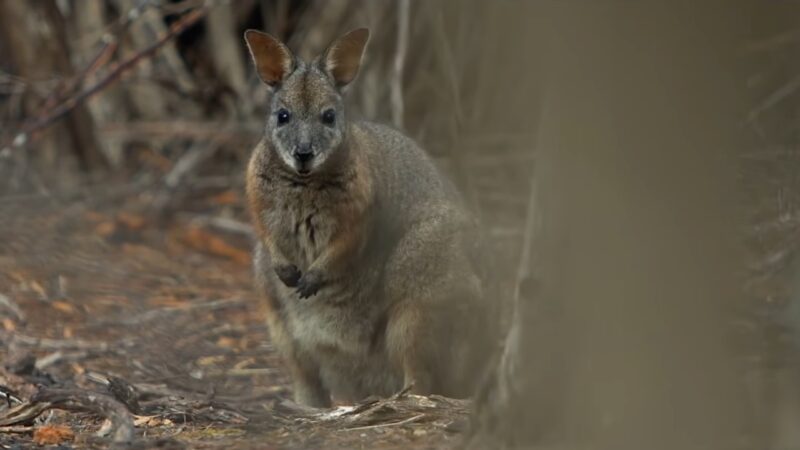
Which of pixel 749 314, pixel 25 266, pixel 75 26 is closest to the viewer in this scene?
pixel 749 314

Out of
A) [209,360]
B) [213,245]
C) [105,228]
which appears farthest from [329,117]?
[105,228]

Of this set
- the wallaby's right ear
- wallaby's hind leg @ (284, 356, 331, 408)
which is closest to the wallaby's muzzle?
the wallaby's right ear

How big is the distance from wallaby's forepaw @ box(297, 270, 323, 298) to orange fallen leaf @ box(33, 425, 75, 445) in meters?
1.06

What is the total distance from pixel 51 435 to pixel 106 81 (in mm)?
3475

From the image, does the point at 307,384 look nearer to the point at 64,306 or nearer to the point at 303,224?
the point at 303,224

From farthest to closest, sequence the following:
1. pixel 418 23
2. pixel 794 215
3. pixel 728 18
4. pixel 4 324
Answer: pixel 418 23
pixel 4 324
pixel 794 215
pixel 728 18

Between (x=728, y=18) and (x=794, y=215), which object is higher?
(x=728, y=18)

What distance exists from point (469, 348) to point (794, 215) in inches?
52.7

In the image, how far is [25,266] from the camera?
314 inches

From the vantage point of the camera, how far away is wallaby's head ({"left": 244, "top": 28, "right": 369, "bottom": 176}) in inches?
205

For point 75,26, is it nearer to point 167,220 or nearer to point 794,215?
point 167,220

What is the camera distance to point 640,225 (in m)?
3.24

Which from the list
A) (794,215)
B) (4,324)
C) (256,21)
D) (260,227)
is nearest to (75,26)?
(256,21)

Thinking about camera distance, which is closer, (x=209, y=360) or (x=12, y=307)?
(x=209, y=360)
